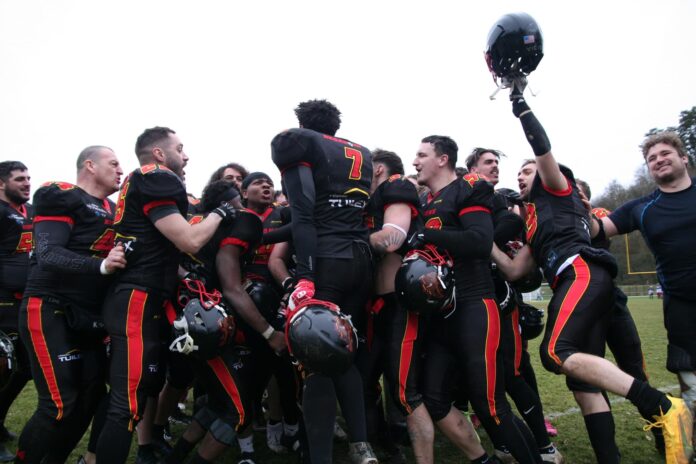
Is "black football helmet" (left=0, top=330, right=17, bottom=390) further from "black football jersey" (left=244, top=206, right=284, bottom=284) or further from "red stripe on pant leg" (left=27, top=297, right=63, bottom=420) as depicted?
"black football jersey" (left=244, top=206, right=284, bottom=284)

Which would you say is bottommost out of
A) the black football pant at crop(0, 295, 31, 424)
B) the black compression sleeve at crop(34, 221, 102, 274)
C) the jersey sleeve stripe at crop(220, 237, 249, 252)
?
the black football pant at crop(0, 295, 31, 424)

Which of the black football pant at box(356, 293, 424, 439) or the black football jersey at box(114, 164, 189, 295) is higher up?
the black football jersey at box(114, 164, 189, 295)

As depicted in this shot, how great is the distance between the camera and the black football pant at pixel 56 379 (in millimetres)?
3477

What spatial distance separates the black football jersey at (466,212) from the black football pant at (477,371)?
0.40 feet

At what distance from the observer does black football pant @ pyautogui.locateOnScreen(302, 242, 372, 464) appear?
10.7ft

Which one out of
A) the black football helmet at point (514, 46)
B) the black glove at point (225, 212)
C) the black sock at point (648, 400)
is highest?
the black football helmet at point (514, 46)

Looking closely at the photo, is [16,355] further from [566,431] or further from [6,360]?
[566,431]

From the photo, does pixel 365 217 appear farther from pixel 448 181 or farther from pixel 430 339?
pixel 430 339

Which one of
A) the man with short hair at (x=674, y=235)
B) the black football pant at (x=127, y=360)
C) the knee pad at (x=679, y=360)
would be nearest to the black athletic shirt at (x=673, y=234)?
Result: the man with short hair at (x=674, y=235)

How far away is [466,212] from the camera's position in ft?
13.0

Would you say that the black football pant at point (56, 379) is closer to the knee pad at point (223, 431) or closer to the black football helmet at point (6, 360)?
the knee pad at point (223, 431)

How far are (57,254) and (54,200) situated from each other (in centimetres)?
44

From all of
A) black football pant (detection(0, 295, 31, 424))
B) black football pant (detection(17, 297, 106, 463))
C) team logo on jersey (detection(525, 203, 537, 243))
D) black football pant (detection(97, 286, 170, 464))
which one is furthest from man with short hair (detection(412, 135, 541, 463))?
black football pant (detection(0, 295, 31, 424))

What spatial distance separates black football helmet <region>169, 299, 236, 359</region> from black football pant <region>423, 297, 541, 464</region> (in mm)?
1647
